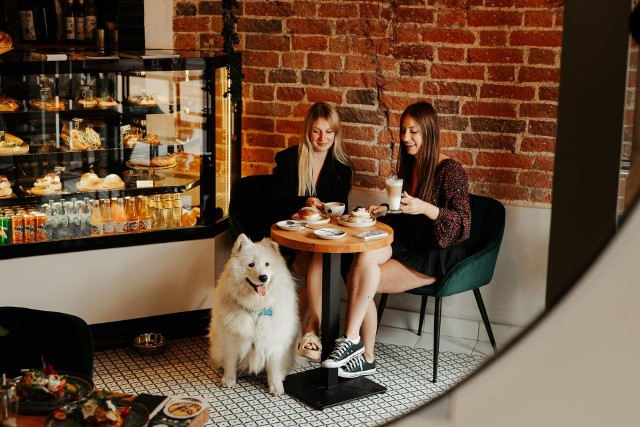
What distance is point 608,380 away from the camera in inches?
14.3

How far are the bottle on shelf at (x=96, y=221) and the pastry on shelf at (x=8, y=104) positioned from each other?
0.44m

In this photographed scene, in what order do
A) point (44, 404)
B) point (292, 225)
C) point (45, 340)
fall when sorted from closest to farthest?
point (44, 404) → point (45, 340) → point (292, 225)

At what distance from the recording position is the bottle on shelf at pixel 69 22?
363 cm

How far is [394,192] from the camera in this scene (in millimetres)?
2807

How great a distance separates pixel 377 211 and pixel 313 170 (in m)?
0.29

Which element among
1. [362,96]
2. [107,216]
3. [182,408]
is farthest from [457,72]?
[182,408]

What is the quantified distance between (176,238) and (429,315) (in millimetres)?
1029

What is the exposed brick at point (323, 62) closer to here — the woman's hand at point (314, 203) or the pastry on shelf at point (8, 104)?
the woman's hand at point (314, 203)

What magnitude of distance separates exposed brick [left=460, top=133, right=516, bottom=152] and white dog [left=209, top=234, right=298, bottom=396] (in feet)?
2.68

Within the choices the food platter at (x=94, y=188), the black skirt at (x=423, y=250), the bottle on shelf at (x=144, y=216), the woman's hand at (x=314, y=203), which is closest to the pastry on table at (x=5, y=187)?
the food platter at (x=94, y=188)

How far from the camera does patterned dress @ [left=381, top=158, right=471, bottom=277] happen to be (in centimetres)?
293

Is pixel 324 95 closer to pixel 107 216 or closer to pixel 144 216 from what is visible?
pixel 144 216

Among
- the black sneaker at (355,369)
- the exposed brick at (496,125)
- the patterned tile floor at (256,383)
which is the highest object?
the exposed brick at (496,125)

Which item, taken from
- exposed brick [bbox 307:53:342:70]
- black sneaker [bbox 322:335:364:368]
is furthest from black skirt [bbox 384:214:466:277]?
exposed brick [bbox 307:53:342:70]
